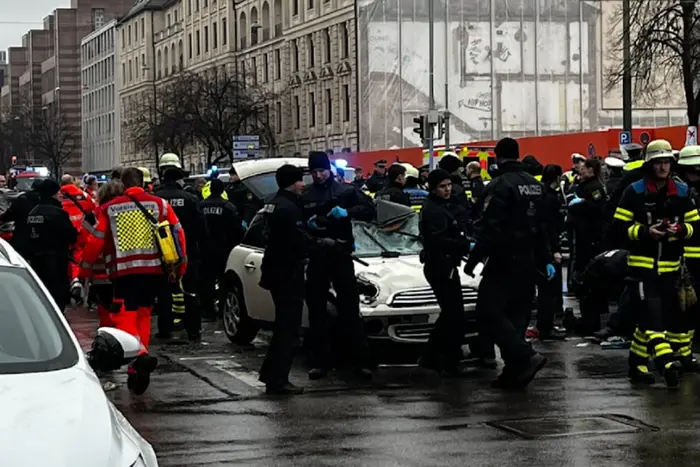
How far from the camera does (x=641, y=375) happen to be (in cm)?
1112

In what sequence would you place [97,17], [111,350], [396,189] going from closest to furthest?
[111,350] → [396,189] → [97,17]

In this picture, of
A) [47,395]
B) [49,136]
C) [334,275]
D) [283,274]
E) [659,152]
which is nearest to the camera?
[47,395]

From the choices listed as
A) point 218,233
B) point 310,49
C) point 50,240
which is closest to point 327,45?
point 310,49

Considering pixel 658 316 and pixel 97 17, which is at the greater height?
pixel 97 17

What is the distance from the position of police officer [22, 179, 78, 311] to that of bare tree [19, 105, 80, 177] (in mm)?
118920

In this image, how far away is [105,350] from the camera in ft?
20.0

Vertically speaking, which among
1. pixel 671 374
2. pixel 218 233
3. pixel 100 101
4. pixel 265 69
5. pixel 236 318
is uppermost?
pixel 100 101

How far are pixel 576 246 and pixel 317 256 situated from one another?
5.21 m

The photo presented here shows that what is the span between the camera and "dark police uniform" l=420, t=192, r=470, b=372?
11.5m

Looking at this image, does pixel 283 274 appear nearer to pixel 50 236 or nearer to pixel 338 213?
pixel 338 213

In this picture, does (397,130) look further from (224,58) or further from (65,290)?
(65,290)

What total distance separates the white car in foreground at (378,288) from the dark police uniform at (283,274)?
1239mm

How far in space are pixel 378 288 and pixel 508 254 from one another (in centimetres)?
172

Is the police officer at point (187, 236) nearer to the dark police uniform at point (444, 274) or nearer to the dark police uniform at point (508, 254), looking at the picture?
the dark police uniform at point (444, 274)
